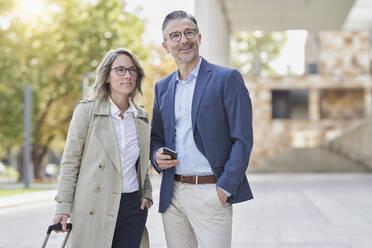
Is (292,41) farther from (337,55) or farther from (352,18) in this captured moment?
(352,18)

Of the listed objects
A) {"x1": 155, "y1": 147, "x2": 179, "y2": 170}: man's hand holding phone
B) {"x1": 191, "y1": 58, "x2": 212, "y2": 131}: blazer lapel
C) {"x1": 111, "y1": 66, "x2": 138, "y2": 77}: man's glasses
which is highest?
{"x1": 111, "y1": 66, "x2": 138, "y2": 77}: man's glasses

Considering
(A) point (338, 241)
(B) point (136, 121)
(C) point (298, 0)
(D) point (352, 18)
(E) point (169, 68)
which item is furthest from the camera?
(E) point (169, 68)

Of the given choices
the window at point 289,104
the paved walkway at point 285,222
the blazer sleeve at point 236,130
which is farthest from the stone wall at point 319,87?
the blazer sleeve at point 236,130

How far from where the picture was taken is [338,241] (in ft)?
29.6

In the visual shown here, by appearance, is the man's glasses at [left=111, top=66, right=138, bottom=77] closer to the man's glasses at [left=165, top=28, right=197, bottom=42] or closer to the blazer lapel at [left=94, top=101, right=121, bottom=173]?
the blazer lapel at [left=94, top=101, right=121, bottom=173]

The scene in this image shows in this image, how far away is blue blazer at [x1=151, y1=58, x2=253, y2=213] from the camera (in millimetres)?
3623

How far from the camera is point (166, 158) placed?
371 cm

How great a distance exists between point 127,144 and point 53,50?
28.0m

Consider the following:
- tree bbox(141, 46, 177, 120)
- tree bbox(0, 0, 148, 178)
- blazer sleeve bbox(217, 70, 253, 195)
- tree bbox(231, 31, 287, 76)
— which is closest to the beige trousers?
blazer sleeve bbox(217, 70, 253, 195)

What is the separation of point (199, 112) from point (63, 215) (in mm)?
1008

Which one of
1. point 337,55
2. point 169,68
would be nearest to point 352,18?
point 169,68

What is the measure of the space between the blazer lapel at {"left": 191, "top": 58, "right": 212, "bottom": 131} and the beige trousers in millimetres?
386

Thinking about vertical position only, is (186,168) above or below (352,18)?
below

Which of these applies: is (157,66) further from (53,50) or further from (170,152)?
(170,152)
